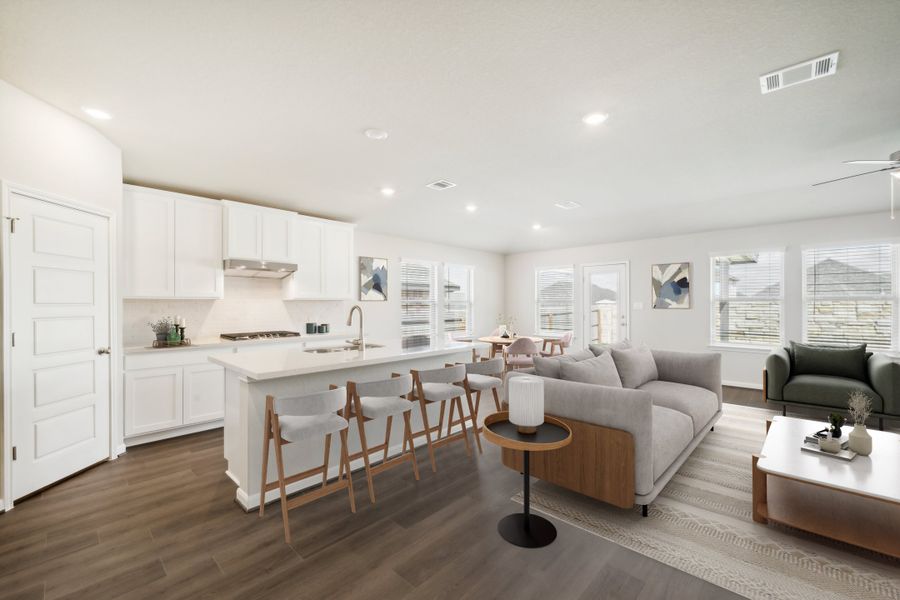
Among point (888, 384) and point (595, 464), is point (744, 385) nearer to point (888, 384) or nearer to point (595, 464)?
point (888, 384)

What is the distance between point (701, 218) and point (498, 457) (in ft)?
16.0

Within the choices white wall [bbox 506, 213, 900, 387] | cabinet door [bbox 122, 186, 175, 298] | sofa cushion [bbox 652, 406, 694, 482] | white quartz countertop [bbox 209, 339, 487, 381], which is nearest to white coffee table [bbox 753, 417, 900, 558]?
sofa cushion [bbox 652, 406, 694, 482]

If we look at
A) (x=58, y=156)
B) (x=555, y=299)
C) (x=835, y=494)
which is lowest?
(x=835, y=494)

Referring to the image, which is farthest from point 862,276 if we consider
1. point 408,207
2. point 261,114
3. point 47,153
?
point 47,153

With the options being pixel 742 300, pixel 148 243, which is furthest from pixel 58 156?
pixel 742 300

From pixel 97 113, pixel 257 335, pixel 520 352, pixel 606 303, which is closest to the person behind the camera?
pixel 97 113

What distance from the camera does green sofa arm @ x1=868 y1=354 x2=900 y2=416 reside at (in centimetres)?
391

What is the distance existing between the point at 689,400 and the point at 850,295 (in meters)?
3.95

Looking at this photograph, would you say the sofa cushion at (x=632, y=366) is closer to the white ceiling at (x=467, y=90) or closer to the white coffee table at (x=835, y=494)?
the white coffee table at (x=835, y=494)

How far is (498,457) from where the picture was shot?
3348mm

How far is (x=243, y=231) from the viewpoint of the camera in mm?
4492

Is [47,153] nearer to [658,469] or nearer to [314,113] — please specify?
[314,113]

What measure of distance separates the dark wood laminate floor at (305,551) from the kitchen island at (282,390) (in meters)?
0.23

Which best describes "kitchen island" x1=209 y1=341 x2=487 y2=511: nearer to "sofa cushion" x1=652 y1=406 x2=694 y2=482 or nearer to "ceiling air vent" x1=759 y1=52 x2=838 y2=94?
"sofa cushion" x1=652 y1=406 x2=694 y2=482
